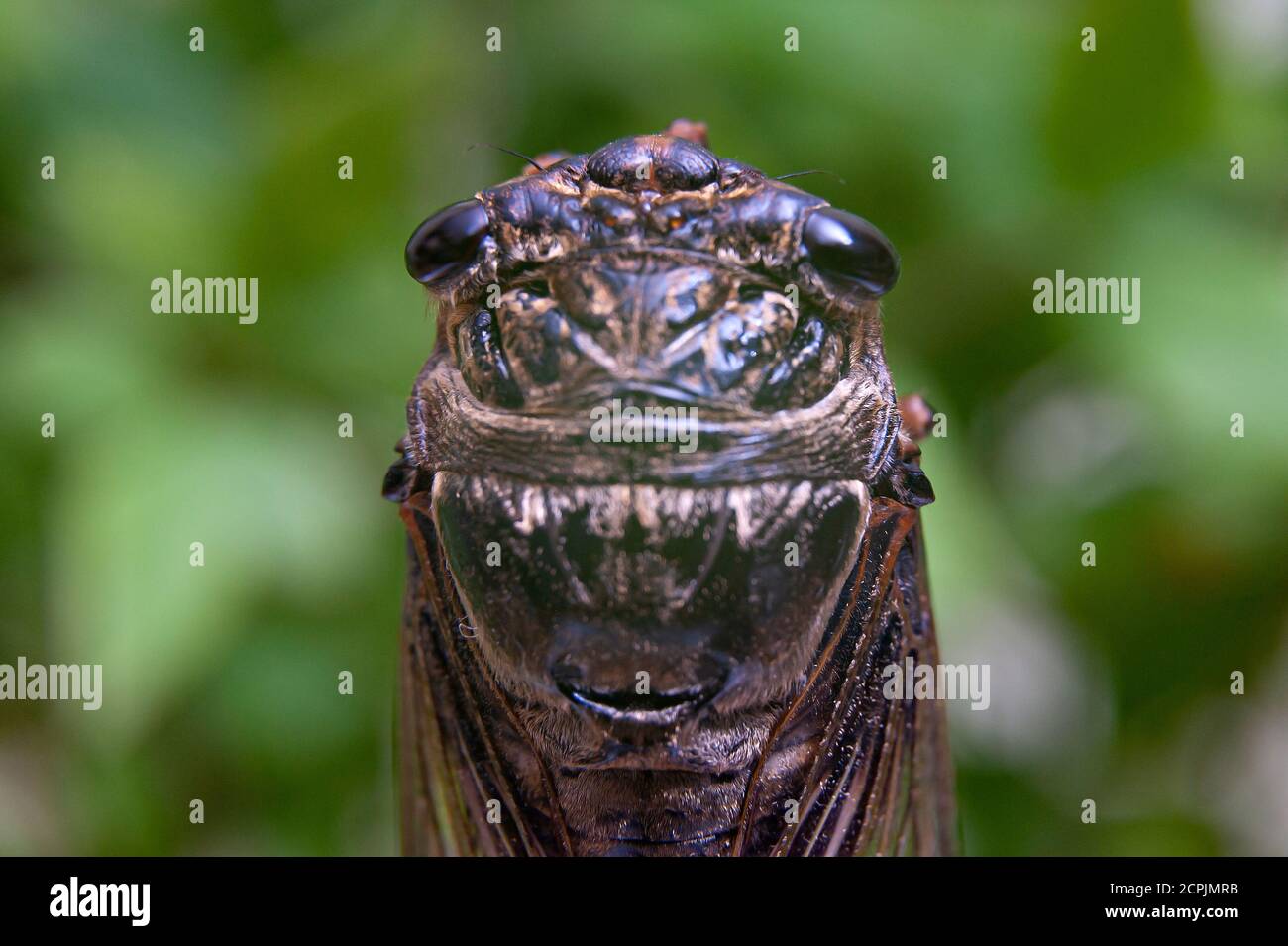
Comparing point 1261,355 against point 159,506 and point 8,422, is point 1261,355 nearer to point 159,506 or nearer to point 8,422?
point 159,506

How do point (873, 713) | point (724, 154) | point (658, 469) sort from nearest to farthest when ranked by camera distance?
point (658, 469), point (873, 713), point (724, 154)

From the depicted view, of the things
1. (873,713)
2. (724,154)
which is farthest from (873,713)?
(724,154)

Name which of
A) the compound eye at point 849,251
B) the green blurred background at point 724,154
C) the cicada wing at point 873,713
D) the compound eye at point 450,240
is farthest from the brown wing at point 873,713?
the green blurred background at point 724,154

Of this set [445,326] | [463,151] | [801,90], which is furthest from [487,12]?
[445,326]

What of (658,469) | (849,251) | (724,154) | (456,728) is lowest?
(456,728)

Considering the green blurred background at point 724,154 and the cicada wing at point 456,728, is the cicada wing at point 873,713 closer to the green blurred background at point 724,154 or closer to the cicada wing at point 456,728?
the cicada wing at point 456,728

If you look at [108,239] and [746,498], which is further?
[108,239]

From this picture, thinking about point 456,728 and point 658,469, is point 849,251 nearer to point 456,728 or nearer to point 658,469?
point 658,469

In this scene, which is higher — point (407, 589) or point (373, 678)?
point (407, 589)
